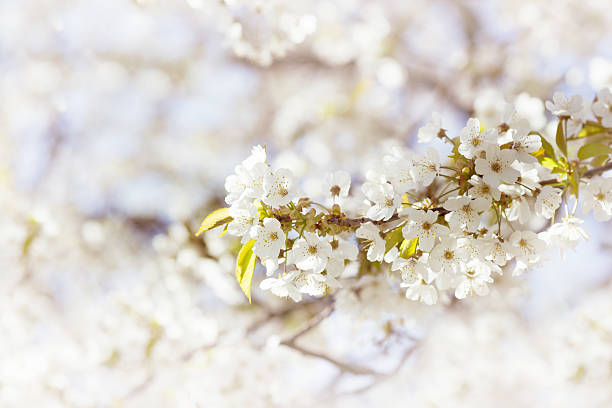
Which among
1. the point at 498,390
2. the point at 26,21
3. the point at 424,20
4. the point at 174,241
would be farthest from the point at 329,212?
the point at 498,390

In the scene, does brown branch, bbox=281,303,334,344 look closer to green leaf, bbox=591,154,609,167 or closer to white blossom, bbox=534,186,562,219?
white blossom, bbox=534,186,562,219

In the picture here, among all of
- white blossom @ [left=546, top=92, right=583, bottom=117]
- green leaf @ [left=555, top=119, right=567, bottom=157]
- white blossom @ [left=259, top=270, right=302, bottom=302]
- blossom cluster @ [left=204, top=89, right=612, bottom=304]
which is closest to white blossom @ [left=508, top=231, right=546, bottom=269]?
blossom cluster @ [left=204, top=89, right=612, bottom=304]

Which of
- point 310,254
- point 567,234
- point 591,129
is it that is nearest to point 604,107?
point 591,129

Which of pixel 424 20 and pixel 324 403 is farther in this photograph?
pixel 424 20

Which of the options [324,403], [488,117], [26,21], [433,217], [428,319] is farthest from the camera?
[26,21]

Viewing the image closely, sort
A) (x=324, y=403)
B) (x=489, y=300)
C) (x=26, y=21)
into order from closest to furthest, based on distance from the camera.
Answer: (x=489, y=300), (x=324, y=403), (x=26, y=21)

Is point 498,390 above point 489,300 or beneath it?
beneath

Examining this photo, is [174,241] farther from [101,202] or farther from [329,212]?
[329,212]

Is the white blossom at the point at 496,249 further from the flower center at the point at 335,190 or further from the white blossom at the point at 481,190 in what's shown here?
the flower center at the point at 335,190
